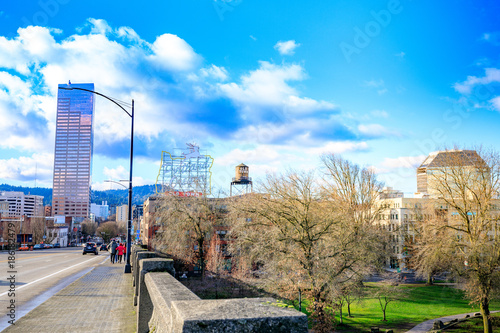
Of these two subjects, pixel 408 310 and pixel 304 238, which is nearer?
pixel 304 238

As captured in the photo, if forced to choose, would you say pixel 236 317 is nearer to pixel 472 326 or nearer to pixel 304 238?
pixel 304 238

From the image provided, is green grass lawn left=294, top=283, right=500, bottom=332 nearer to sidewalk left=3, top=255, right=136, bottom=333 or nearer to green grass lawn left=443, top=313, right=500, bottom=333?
green grass lawn left=443, top=313, right=500, bottom=333

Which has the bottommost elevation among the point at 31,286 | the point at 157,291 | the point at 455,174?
the point at 31,286

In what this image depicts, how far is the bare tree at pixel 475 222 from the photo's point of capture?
2655 centimetres

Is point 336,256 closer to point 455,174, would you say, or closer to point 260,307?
point 455,174

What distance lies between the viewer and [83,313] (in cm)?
1050

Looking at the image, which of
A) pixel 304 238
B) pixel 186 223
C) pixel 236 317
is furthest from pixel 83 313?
pixel 186 223

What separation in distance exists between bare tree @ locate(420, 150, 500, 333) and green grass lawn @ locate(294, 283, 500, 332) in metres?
5.77

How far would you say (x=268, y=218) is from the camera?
23141 mm

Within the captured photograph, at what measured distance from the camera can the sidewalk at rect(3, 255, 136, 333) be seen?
8766 mm

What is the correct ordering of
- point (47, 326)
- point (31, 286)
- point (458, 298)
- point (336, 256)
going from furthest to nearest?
1. point (458, 298)
2. point (336, 256)
3. point (31, 286)
4. point (47, 326)

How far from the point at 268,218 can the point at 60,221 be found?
153m

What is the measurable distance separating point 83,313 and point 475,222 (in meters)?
29.7

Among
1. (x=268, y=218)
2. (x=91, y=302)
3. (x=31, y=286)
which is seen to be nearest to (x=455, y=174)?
(x=268, y=218)
